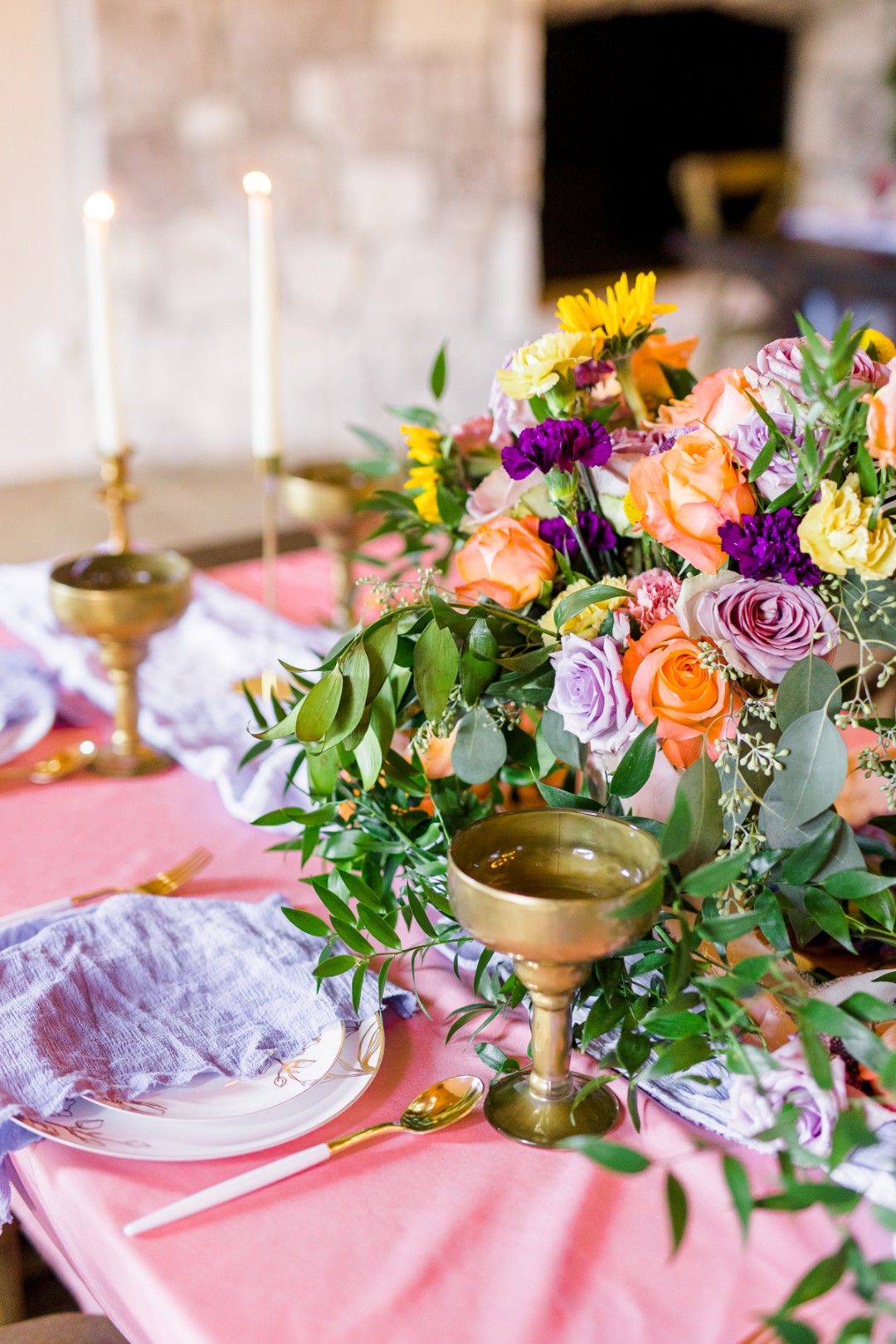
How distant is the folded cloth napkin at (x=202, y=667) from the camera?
1056 mm

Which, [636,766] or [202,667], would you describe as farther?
[202,667]

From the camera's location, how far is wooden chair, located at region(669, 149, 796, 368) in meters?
4.47

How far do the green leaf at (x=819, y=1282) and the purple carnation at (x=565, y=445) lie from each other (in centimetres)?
43

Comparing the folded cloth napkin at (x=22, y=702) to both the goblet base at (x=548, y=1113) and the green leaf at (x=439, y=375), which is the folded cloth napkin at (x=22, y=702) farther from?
the goblet base at (x=548, y=1113)

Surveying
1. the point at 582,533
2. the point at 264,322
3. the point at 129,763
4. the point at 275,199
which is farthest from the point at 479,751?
the point at 275,199

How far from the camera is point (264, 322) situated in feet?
3.89

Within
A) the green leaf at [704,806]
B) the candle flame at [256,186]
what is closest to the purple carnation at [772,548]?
the green leaf at [704,806]

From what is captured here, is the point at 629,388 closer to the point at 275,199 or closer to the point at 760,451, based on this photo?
the point at 760,451

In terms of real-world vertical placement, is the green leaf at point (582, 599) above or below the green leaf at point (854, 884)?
above

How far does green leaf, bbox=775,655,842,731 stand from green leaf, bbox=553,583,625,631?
10 cm

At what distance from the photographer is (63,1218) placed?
0.63 meters

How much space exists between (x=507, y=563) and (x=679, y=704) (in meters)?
A: 0.15

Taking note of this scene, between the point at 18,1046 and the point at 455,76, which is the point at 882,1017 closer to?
the point at 18,1046

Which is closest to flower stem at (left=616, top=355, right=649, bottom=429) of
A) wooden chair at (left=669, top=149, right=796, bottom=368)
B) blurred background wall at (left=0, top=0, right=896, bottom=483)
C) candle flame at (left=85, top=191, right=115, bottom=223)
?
candle flame at (left=85, top=191, right=115, bottom=223)
